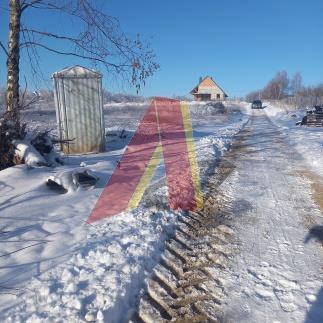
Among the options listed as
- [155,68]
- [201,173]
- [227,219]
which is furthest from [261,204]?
[155,68]

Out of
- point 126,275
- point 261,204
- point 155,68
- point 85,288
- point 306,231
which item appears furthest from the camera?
point 155,68

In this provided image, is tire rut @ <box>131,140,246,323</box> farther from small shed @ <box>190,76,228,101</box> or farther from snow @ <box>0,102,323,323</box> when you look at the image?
small shed @ <box>190,76,228,101</box>

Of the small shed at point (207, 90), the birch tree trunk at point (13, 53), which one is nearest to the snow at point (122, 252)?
the birch tree trunk at point (13, 53)

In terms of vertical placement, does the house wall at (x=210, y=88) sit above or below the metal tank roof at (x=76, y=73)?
above

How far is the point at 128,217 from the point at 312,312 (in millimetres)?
2563

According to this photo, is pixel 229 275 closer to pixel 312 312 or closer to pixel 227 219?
pixel 312 312

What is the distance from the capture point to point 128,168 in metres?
7.80

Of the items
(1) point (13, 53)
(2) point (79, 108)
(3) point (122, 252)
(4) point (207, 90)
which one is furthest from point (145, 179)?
(4) point (207, 90)

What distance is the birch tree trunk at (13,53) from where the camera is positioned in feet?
25.3

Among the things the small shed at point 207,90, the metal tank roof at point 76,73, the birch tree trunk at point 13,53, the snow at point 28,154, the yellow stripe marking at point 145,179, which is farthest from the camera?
the small shed at point 207,90

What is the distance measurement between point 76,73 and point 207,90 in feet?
230

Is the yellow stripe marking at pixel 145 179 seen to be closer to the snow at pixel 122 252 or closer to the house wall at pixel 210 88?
the snow at pixel 122 252

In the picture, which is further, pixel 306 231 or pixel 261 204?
pixel 261 204

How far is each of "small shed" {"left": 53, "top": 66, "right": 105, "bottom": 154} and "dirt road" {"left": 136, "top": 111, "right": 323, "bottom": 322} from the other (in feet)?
15.9
